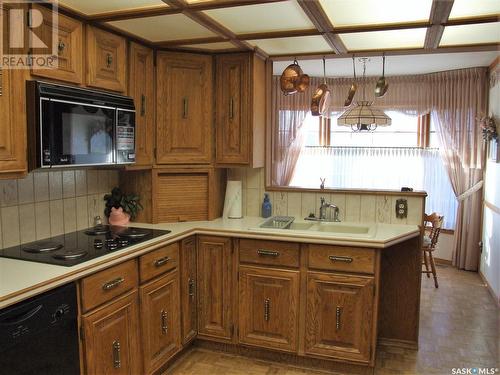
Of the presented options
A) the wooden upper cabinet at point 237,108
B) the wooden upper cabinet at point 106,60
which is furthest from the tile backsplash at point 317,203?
the wooden upper cabinet at point 106,60

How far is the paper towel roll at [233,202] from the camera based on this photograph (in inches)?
128

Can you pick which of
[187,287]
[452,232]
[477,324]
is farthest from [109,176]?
[452,232]

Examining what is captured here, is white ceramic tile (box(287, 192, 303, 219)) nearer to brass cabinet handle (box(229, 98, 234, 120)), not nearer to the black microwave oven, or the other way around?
brass cabinet handle (box(229, 98, 234, 120))

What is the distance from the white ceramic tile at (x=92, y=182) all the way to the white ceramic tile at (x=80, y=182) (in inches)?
1.1

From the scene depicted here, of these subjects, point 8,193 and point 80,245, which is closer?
point 8,193

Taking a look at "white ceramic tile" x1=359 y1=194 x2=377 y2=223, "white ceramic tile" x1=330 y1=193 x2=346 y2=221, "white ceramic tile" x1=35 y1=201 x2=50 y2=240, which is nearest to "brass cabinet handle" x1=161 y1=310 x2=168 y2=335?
"white ceramic tile" x1=35 y1=201 x2=50 y2=240

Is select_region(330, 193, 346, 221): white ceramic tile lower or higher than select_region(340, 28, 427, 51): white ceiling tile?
lower

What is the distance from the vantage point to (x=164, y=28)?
8.09ft

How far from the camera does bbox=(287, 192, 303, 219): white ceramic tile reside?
3236mm

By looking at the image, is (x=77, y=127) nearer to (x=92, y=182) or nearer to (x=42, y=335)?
(x=92, y=182)

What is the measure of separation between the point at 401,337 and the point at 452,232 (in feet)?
8.56

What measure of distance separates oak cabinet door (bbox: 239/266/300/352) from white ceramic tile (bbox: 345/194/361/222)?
27.0 inches

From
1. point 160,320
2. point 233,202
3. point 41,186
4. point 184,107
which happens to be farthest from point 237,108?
point 160,320

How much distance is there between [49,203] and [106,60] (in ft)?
2.85
